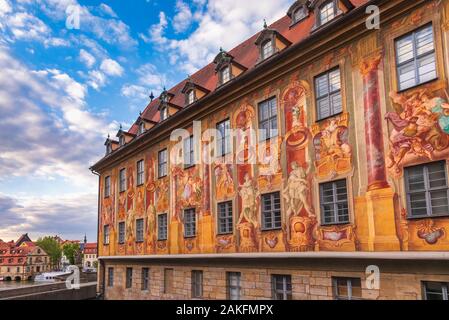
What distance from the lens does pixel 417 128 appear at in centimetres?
940

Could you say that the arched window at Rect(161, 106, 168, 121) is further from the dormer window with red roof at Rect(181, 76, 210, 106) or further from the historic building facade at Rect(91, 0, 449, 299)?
the dormer window with red roof at Rect(181, 76, 210, 106)

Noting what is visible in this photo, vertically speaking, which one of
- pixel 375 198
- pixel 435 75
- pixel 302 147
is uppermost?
pixel 435 75

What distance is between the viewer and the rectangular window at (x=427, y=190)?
29.1ft

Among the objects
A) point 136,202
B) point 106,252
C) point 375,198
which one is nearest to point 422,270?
point 375,198

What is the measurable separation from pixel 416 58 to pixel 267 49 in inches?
212

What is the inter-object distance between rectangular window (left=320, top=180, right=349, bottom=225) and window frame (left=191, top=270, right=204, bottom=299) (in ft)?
21.2

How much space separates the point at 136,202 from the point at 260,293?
391 inches

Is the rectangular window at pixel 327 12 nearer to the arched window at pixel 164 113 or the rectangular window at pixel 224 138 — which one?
the rectangular window at pixel 224 138

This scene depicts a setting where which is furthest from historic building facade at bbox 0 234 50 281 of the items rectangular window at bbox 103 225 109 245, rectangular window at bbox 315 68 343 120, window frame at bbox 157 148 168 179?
rectangular window at bbox 315 68 343 120

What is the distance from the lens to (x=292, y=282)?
11930 millimetres

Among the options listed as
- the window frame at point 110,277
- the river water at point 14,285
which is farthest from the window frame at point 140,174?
the river water at point 14,285

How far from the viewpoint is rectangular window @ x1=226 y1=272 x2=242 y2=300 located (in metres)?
14.0

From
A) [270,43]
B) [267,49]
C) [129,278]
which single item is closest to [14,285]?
[129,278]
